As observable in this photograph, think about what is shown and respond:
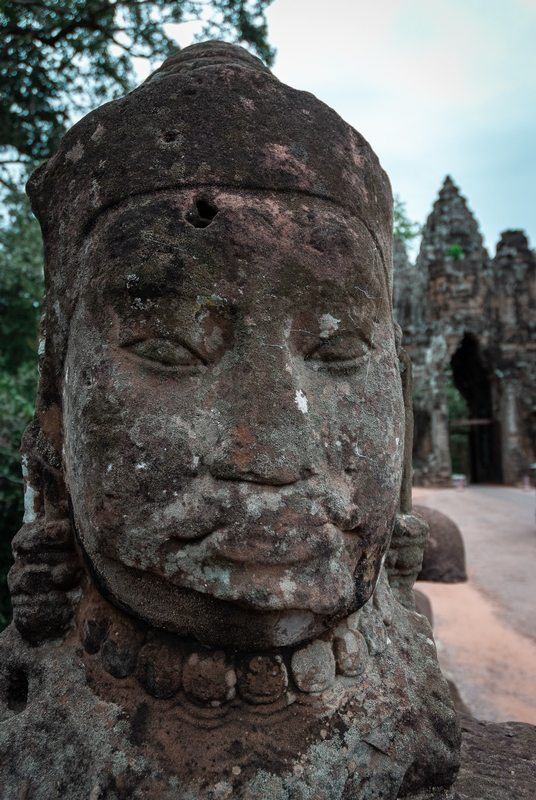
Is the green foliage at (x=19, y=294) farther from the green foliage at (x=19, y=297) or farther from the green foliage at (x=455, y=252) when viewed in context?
the green foliage at (x=455, y=252)

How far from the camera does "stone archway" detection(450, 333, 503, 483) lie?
52.5ft

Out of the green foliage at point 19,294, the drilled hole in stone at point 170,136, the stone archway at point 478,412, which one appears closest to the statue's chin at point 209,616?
the drilled hole in stone at point 170,136

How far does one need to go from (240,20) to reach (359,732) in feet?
24.1

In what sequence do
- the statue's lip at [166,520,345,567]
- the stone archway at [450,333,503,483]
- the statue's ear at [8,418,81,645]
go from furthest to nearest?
1. the stone archway at [450,333,503,483]
2. the statue's ear at [8,418,81,645]
3. the statue's lip at [166,520,345,567]

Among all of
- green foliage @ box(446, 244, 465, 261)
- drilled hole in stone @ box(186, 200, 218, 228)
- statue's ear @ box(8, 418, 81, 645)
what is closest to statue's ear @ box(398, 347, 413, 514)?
drilled hole in stone @ box(186, 200, 218, 228)

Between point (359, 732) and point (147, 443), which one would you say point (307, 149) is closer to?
point (147, 443)

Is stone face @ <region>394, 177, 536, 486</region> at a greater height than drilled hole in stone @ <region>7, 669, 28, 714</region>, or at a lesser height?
greater

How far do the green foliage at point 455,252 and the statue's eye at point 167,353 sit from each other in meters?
15.9

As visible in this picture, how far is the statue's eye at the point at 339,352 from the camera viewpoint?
4.79 ft

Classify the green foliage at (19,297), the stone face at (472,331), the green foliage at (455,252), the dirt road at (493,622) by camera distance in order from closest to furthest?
the dirt road at (493,622) → the green foliage at (19,297) → the stone face at (472,331) → the green foliage at (455,252)

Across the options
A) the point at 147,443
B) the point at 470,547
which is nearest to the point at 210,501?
the point at 147,443

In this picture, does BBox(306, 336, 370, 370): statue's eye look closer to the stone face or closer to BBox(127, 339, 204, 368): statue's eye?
BBox(127, 339, 204, 368): statue's eye

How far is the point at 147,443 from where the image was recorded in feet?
4.24

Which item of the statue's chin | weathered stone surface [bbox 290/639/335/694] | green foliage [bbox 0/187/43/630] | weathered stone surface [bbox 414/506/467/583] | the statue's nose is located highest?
green foliage [bbox 0/187/43/630]
